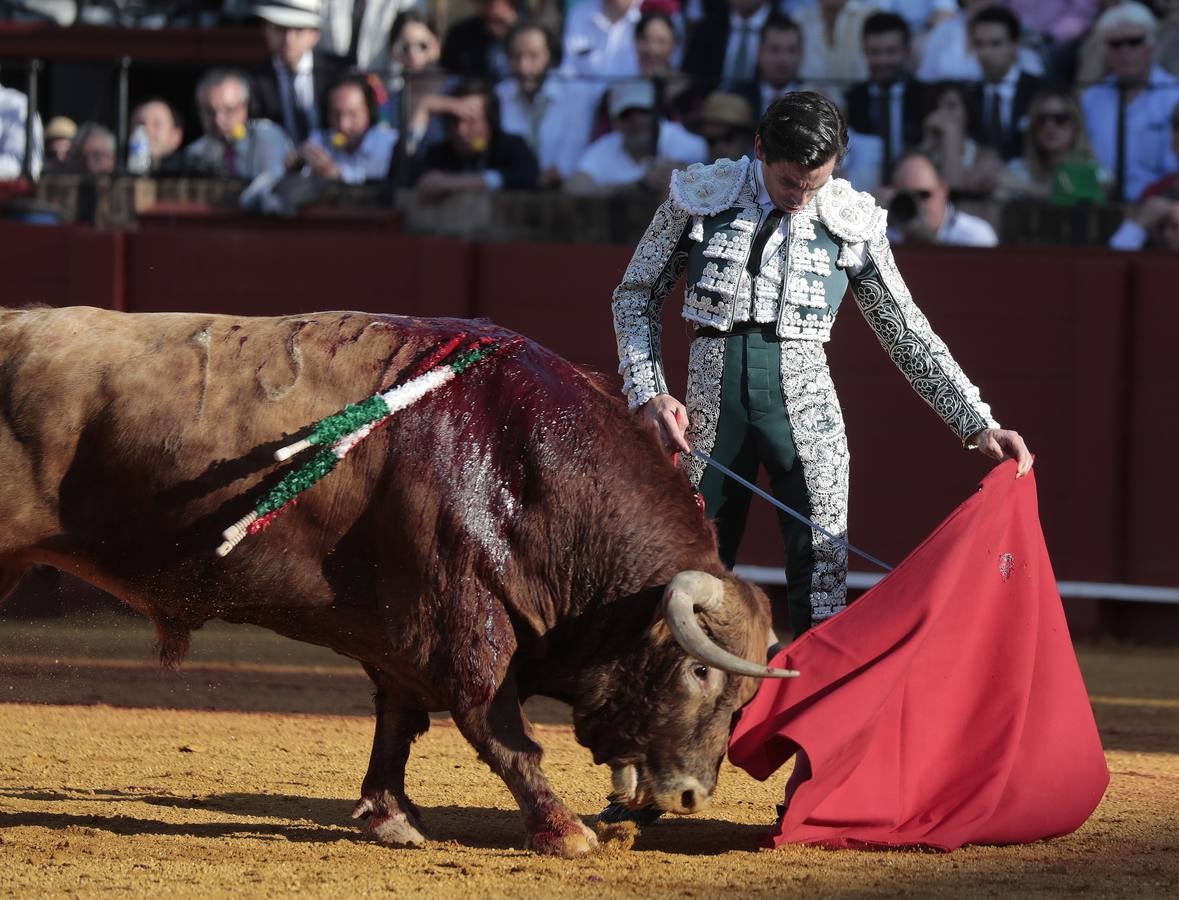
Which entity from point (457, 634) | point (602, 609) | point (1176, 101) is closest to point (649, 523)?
point (602, 609)

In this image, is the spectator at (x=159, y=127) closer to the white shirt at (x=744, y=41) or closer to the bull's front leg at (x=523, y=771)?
the white shirt at (x=744, y=41)

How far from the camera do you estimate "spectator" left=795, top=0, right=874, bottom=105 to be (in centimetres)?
729

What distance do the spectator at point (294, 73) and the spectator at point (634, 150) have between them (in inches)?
48.0

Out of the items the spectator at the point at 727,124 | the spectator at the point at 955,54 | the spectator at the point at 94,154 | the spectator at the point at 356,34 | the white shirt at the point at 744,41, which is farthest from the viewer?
the spectator at the point at 356,34

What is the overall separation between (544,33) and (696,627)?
490 cm

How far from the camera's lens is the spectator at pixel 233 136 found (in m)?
7.72

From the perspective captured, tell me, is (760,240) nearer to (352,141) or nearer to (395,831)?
(395,831)

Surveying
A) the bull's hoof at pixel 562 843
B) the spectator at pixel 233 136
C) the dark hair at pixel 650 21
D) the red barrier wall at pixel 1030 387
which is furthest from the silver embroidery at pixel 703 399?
the spectator at pixel 233 136

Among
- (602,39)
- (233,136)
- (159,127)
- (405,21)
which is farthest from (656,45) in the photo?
(159,127)

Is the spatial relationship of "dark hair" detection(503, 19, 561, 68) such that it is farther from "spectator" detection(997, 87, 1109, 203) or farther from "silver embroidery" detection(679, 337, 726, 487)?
"silver embroidery" detection(679, 337, 726, 487)

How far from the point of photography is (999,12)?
7.16m

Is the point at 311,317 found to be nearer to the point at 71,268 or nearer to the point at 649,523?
the point at 649,523

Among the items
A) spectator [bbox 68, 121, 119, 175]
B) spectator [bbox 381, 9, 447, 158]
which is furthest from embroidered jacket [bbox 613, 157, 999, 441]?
spectator [bbox 68, 121, 119, 175]

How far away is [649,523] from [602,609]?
7.2 inches
